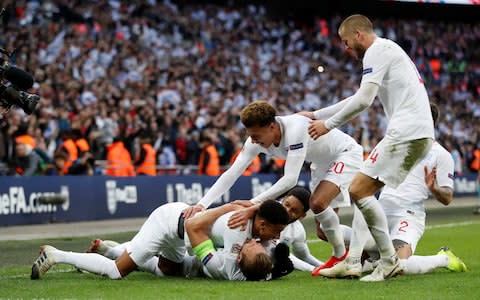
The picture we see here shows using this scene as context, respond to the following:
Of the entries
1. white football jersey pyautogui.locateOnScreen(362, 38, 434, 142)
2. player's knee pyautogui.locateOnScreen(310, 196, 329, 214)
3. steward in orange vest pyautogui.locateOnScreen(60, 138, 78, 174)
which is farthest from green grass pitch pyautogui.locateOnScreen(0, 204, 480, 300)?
steward in orange vest pyautogui.locateOnScreen(60, 138, 78, 174)

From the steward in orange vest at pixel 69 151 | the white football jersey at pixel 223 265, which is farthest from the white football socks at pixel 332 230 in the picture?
the steward in orange vest at pixel 69 151

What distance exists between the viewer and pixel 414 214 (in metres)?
11.3

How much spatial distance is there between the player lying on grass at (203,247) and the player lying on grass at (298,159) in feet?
0.84

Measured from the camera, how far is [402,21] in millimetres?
43688

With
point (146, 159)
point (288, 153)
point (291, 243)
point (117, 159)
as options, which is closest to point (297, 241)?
point (291, 243)

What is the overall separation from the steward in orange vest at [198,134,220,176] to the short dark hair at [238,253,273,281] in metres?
14.9

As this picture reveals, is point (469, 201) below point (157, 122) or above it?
below

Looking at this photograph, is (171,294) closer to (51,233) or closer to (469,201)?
(51,233)

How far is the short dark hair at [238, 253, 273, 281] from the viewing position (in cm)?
959

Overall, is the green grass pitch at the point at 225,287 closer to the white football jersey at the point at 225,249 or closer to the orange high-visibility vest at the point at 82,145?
the white football jersey at the point at 225,249

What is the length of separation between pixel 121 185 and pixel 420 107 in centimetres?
1368

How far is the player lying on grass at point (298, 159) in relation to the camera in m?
10.1

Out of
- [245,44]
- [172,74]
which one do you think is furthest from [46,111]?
[245,44]

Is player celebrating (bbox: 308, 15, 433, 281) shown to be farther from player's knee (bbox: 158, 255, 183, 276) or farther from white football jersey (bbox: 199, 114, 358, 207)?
player's knee (bbox: 158, 255, 183, 276)
